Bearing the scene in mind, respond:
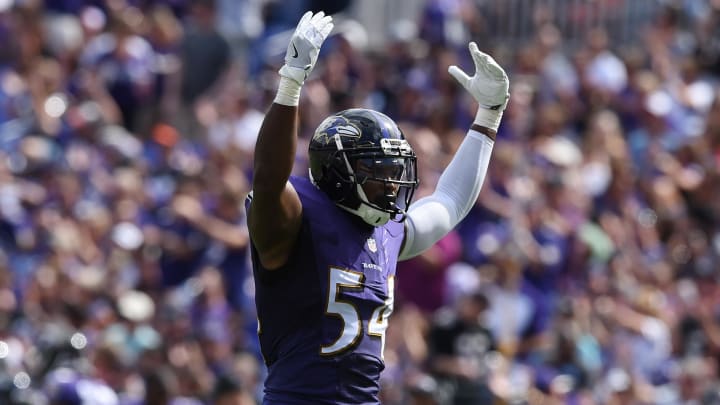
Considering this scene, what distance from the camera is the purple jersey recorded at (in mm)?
5004

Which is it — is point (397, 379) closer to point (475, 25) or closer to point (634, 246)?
point (634, 246)

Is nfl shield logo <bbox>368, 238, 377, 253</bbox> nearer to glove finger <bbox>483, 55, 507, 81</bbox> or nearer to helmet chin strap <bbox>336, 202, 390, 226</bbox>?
Answer: helmet chin strap <bbox>336, 202, 390, 226</bbox>

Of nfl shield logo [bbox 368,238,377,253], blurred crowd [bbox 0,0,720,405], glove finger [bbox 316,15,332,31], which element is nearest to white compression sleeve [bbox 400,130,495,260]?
nfl shield logo [bbox 368,238,377,253]

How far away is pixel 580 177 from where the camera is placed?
1265cm

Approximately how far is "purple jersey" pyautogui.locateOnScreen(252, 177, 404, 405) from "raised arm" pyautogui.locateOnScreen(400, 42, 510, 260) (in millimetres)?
545

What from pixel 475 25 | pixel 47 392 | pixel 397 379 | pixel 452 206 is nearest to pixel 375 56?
pixel 475 25

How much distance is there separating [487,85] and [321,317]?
1.33 metres

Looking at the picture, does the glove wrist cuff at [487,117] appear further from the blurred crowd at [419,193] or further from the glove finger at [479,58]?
the blurred crowd at [419,193]

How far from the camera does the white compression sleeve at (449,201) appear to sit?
5.63m

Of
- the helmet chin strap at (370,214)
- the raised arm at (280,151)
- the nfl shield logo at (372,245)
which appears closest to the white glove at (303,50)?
the raised arm at (280,151)

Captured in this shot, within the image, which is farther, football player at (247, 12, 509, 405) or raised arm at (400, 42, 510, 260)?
raised arm at (400, 42, 510, 260)

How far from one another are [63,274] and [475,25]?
17.8 ft

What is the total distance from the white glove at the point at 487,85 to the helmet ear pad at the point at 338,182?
81 cm

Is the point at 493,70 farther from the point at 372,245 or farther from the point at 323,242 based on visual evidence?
the point at 323,242
